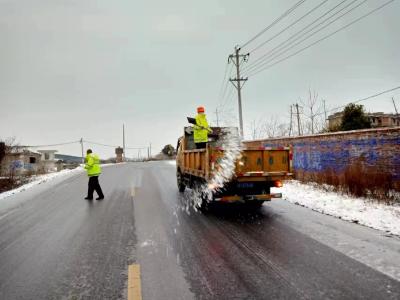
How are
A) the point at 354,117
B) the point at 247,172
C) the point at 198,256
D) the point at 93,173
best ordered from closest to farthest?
1. the point at 198,256
2. the point at 247,172
3. the point at 93,173
4. the point at 354,117

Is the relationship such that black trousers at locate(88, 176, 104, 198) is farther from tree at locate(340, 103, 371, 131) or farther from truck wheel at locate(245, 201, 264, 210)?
tree at locate(340, 103, 371, 131)

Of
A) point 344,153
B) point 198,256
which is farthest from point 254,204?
point 344,153

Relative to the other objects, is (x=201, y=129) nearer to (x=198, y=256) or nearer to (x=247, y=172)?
(x=247, y=172)

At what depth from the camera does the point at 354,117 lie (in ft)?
93.2

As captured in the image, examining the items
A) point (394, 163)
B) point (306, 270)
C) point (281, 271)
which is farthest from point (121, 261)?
point (394, 163)

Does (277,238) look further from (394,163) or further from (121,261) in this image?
(394,163)

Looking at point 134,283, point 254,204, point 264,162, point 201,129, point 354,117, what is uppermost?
point 354,117

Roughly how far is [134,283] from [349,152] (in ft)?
38.1

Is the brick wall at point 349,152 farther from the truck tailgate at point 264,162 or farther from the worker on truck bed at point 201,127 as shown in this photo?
the worker on truck bed at point 201,127

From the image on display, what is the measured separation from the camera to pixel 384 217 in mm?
7492

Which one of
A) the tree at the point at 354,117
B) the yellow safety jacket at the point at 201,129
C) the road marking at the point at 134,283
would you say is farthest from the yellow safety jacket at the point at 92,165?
the tree at the point at 354,117

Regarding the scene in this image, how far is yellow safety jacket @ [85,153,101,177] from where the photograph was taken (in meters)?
12.0

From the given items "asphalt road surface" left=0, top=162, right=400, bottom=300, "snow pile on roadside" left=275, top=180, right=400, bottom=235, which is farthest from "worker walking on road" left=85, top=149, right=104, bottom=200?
"snow pile on roadside" left=275, top=180, right=400, bottom=235

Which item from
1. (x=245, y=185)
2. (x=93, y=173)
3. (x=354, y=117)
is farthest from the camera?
(x=354, y=117)
